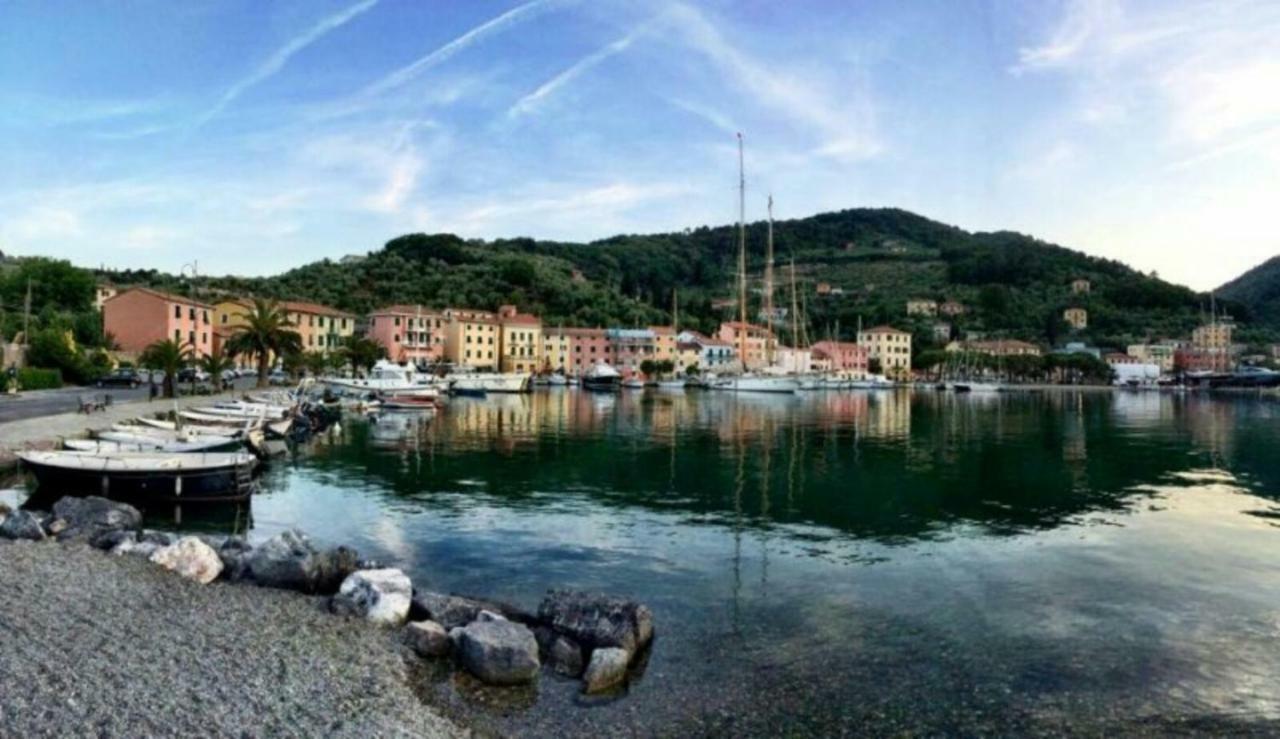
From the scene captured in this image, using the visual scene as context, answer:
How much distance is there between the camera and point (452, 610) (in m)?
14.0

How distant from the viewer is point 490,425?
54.9 meters

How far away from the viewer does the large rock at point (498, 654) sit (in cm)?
1190

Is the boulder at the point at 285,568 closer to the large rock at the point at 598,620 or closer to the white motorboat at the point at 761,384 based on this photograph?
the large rock at the point at 598,620

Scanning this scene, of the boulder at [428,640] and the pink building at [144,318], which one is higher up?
the pink building at [144,318]

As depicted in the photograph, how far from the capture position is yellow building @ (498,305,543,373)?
440 ft

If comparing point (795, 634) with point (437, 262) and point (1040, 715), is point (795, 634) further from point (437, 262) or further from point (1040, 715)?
point (437, 262)

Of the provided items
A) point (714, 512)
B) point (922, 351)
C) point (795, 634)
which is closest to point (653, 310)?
point (922, 351)

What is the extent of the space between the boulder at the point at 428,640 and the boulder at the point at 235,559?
15.8 ft

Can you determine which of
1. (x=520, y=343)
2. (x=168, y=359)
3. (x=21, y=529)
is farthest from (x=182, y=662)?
(x=520, y=343)

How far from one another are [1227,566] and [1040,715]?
11.8 meters

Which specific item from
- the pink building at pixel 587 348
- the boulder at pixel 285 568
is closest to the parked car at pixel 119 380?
the boulder at pixel 285 568

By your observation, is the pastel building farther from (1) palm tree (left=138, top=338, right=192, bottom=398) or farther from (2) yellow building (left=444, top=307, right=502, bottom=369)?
(1) palm tree (left=138, top=338, right=192, bottom=398)

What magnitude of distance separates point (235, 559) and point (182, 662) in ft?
18.8

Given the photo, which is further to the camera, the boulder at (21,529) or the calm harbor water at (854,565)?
the boulder at (21,529)
